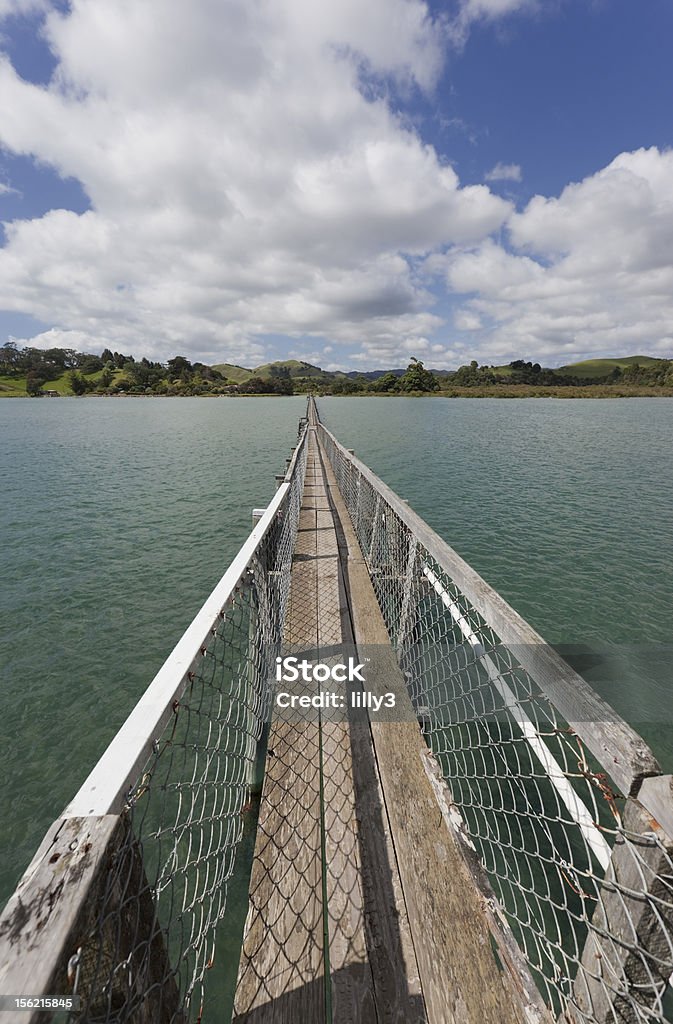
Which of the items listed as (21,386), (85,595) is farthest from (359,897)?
(21,386)

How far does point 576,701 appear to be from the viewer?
1268 mm

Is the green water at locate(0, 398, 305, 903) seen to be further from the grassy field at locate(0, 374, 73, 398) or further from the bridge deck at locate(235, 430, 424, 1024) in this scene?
the grassy field at locate(0, 374, 73, 398)

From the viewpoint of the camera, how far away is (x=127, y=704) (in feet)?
20.5

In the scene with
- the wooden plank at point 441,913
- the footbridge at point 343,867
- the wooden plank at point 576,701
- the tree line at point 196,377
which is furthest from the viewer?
the tree line at point 196,377

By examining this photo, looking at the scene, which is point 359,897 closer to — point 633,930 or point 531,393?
point 633,930

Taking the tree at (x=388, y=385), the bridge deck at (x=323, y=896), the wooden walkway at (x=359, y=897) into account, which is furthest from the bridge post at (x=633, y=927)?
the tree at (x=388, y=385)

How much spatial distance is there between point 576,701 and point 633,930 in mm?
Answer: 600

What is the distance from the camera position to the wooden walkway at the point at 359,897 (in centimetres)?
171


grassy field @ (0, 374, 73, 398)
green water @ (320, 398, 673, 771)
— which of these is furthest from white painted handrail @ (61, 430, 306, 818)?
grassy field @ (0, 374, 73, 398)

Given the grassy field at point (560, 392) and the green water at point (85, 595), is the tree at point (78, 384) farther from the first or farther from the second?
the green water at point (85, 595)

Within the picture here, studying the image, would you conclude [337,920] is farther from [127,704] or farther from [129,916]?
[127,704]

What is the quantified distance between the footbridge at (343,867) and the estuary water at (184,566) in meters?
2.72

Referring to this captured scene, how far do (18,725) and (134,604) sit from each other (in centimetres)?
337

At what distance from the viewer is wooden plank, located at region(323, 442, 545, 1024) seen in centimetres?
164
